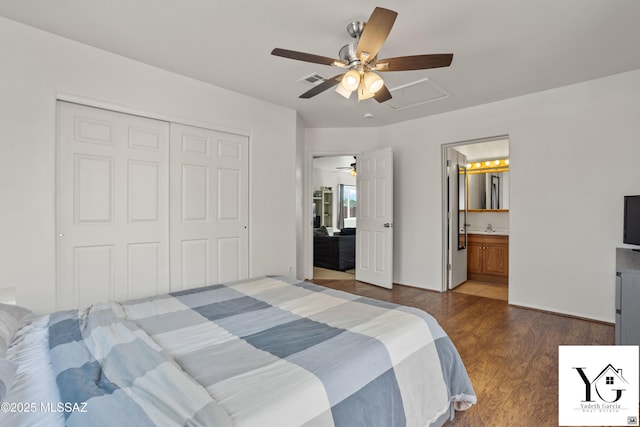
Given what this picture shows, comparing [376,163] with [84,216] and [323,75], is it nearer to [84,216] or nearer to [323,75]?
[323,75]

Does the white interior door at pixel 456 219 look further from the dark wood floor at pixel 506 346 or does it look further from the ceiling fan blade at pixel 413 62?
the ceiling fan blade at pixel 413 62

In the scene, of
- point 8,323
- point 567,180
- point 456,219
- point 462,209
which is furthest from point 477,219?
point 8,323

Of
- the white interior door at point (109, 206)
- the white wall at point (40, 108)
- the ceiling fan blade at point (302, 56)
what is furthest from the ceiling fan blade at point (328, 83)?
the white interior door at point (109, 206)

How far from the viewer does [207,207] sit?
3240 millimetres

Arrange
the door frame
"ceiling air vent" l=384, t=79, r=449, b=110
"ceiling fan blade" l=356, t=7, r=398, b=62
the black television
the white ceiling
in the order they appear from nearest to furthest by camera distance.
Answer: "ceiling fan blade" l=356, t=7, r=398, b=62
the white ceiling
the black television
"ceiling air vent" l=384, t=79, r=449, b=110
the door frame

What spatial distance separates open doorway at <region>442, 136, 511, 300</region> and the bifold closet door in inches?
110

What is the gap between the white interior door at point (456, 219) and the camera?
14.2 feet

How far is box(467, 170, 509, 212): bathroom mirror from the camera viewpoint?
5035mm

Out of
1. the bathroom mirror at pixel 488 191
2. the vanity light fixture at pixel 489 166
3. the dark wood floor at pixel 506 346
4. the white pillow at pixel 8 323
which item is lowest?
the dark wood floor at pixel 506 346

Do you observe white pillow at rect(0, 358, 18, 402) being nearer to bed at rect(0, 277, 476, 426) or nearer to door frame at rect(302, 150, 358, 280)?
bed at rect(0, 277, 476, 426)

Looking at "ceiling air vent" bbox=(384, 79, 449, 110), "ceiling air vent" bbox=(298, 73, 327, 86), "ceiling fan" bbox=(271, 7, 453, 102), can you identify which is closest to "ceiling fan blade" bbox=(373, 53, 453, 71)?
"ceiling fan" bbox=(271, 7, 453, 102)

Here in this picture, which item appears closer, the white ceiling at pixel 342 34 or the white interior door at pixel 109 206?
the white ceiling at pixel 342 34

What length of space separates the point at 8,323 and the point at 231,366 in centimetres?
113

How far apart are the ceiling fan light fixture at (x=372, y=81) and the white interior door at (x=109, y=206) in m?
2.03
